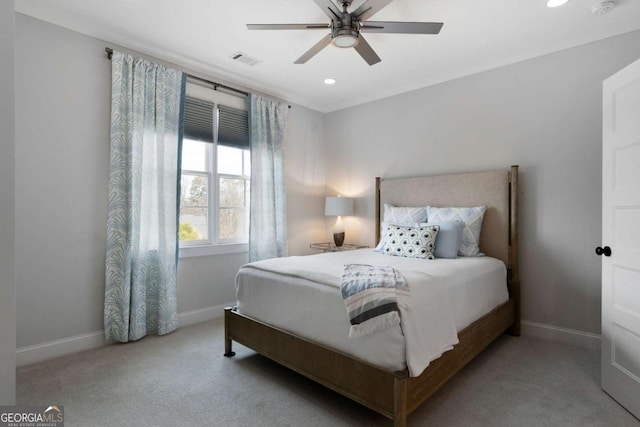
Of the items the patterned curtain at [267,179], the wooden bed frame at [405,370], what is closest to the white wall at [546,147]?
the wooden bed frame at [405,370]

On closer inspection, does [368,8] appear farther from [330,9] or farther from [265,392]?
[265,392]

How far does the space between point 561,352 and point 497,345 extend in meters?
0.47

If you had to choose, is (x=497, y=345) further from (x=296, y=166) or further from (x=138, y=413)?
(x=296, y=166)

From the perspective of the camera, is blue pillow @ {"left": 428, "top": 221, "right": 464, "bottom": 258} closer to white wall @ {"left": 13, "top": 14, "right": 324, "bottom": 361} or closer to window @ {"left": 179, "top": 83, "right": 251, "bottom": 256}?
window @ {"left": 179, "top": 83, "right": 251, "bottom": 256}

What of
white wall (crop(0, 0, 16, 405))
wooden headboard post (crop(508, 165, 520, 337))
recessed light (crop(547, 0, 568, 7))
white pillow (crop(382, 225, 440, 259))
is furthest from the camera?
wooden headboard post (crop(508, 165, 520, 337))

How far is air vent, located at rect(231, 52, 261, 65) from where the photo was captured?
10.6 feet

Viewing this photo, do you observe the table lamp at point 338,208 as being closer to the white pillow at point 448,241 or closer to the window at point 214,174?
the window at point 214,174

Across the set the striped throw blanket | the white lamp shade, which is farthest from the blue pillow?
the white lamp shade

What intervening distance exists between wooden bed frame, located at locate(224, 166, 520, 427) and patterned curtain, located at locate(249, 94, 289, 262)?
135cm

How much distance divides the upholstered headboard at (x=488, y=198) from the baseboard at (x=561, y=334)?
616mm

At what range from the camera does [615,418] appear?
1.81m

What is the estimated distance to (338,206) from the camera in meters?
4.32

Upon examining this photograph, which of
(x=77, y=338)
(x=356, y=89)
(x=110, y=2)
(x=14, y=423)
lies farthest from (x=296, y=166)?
(x=14, y=423)

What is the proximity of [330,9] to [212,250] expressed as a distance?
264 centimetres
